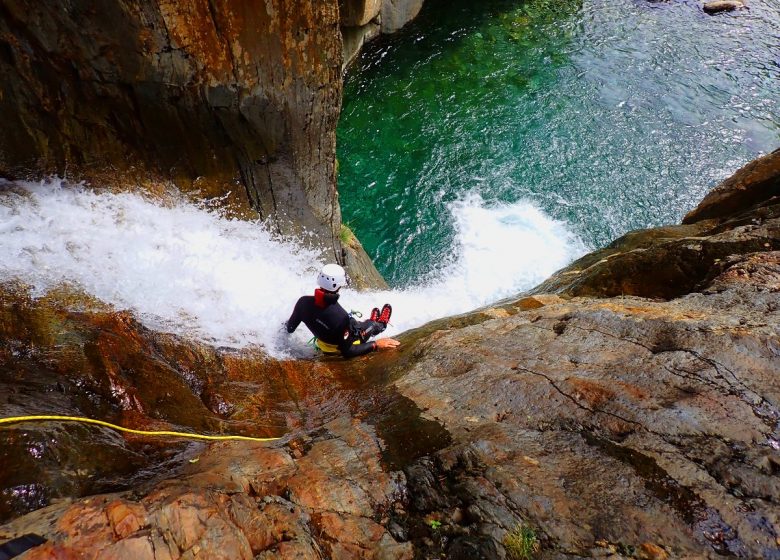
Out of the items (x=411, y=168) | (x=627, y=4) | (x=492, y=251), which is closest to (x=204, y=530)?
(x=492, y=251)

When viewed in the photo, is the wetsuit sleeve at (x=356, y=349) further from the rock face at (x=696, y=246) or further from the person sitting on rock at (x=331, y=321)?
the rock face at (x=696, y=246)

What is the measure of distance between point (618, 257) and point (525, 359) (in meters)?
2.88

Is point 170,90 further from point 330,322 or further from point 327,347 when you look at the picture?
point 327,347

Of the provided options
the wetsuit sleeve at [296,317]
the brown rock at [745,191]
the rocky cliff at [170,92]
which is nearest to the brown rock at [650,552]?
the wetsuit sleeve at [296,317]

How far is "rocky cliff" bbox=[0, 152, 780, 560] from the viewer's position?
279cm

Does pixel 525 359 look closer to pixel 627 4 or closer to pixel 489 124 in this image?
pixel 489 124

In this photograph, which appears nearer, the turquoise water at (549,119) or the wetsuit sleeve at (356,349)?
the wetsuit sleeve at (356,349)

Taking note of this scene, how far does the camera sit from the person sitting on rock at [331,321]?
5523mm

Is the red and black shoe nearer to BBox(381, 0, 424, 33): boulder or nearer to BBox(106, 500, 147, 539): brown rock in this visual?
BBox(106, 500, 147, 539): brown rock

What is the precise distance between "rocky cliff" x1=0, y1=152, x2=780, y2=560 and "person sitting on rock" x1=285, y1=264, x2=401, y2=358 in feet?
1.21

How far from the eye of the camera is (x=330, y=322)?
5.71m

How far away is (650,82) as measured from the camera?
16.1m

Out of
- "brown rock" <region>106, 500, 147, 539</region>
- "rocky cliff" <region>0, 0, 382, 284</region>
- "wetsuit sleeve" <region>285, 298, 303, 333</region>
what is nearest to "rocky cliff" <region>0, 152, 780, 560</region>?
"brown rock" <region>106, 500, 147, 539</region>

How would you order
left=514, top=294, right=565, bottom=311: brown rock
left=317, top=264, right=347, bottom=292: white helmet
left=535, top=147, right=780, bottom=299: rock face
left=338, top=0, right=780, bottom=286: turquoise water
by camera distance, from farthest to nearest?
left=338, top=0, right=780, bottom=286: turquoise water → left=514, top=294, right=565, bottom=311: brown rock → left=535, top=147, right=780, bottom=299: rock face → left=317, top=264, right=347, bottom=292: white helmet
